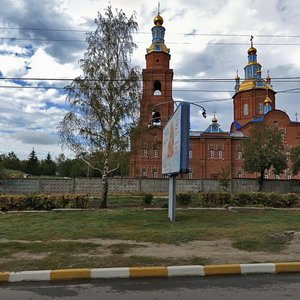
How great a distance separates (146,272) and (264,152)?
36630mm

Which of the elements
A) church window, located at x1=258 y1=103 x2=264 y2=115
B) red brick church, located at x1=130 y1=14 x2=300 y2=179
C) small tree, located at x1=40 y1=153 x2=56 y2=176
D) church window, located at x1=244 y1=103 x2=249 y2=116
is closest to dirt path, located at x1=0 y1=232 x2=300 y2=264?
red brick church, located at x1=130 y1=14 x2=300 y2=179

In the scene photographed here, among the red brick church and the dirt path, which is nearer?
the dirt path

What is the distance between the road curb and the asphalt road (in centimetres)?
15

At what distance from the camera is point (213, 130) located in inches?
2594

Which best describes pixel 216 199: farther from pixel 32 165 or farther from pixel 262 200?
pixel 32 165

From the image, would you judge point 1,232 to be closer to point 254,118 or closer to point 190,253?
point 190,253

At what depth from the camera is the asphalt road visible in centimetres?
530

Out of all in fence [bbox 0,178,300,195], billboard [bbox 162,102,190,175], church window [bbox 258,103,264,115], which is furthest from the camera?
church window [bbox 258,103,264,115]

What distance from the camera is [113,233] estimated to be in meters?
10.5

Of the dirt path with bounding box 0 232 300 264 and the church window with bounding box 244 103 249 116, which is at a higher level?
the church window with bounding box 244 103 249 116

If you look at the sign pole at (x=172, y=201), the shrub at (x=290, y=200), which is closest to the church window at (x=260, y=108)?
the shrub at (x=290, y=200)

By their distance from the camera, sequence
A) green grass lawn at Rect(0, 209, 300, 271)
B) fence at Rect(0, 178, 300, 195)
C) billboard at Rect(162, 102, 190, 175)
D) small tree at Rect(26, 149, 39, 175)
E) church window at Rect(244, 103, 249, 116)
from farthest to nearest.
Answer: small tree at Rect(26, 149, 39, 175), church window at Rect(244, 103, 249, 116), fence at Rect(0, 178, 300, 195), billboard at Rect(162, 102, 190, 175), green grass lawn at Rect(0, 209, 300, 271)

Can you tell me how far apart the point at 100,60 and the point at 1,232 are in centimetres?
1203

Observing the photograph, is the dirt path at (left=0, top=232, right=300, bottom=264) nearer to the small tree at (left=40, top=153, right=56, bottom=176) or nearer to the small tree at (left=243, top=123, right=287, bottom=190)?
the small tree at (left=243, top=123, right=287, bottom=190)
